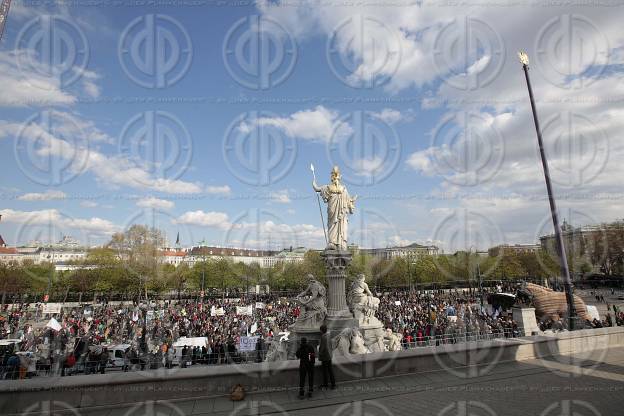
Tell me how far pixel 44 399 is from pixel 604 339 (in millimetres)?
13879

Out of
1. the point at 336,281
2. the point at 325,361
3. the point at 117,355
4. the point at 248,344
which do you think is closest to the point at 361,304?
the point at 336,281

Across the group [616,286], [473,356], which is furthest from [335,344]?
[616,286]

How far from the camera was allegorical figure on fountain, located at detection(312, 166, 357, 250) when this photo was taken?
51.7 ft

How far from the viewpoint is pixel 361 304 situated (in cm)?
1420

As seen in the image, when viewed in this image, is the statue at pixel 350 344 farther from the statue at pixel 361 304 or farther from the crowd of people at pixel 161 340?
the crowd of people at pixel 161 340

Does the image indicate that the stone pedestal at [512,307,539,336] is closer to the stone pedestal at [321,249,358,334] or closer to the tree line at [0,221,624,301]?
the stone pedestal at [321,249,358,334]

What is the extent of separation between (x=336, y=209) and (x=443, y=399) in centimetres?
1011

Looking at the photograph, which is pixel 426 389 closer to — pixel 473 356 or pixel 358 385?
pixel 358 385

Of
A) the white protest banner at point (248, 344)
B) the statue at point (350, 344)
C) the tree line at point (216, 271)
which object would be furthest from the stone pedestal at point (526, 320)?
the tree line at point (216, 271)

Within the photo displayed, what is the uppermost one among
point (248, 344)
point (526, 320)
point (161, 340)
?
point (526, 320)

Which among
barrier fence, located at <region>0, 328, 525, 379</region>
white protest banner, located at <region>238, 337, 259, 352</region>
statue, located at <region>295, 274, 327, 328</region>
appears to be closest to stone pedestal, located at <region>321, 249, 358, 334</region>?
statue, located at <region>295, 274, 327, 328</region>

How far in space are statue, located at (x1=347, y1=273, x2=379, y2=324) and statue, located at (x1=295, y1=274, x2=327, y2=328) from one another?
3.94 feet

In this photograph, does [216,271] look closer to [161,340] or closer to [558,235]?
[161,340]

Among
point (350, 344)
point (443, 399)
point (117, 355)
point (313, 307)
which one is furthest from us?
point (117, 355)
